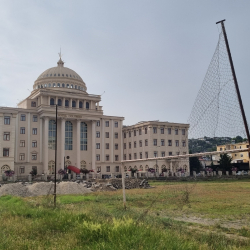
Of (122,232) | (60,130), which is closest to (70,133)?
(60,130)

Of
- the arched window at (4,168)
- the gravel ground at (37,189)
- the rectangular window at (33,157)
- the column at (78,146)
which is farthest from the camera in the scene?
the column at (78,146)

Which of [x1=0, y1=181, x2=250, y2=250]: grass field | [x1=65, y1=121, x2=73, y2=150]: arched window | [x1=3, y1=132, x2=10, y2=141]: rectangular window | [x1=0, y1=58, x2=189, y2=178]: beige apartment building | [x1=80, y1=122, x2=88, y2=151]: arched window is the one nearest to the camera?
[x1=0, y1=181, x2=250, y2=250]: grass field

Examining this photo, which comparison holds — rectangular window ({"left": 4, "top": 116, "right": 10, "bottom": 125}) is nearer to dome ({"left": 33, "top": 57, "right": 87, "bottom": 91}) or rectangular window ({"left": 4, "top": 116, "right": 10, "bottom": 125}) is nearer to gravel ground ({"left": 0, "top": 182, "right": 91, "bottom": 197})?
dome ({"left": 33, "top": 57, "right": 87, "bottom": 91})

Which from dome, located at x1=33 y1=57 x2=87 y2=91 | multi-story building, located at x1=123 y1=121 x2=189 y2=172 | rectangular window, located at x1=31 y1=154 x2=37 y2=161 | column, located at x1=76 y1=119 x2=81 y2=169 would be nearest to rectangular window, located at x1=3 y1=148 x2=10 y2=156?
rectangular window, located at x1=31 y1=154 x2=37 y2=161

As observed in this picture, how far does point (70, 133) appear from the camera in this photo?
67875 millimetres

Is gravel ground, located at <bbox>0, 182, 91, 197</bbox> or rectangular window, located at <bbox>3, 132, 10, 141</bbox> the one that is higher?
rectangular window, located at <bbox>3, 132, 10, 141</bbox>

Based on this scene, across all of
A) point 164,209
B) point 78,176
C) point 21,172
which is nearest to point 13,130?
point 21,172

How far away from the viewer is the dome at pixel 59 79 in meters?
71.7

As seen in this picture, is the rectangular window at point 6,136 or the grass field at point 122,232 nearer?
the grass field at point 122,232

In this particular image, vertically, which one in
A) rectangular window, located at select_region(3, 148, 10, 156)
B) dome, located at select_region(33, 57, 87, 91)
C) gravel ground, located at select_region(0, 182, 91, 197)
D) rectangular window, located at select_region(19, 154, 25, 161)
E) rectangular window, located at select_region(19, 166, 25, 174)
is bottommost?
gravel ground, located at select_region(0, 182, 91, 197)

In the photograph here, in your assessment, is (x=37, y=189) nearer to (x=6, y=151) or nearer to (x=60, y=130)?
(x=6, y=151)

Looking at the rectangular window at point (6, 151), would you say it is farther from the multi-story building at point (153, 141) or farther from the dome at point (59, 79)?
the multi-story building at point (153, 141)

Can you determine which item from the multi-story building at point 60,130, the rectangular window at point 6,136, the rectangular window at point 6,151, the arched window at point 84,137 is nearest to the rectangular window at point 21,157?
the multi-story building at point 60,130

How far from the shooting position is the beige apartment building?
6159 cm
